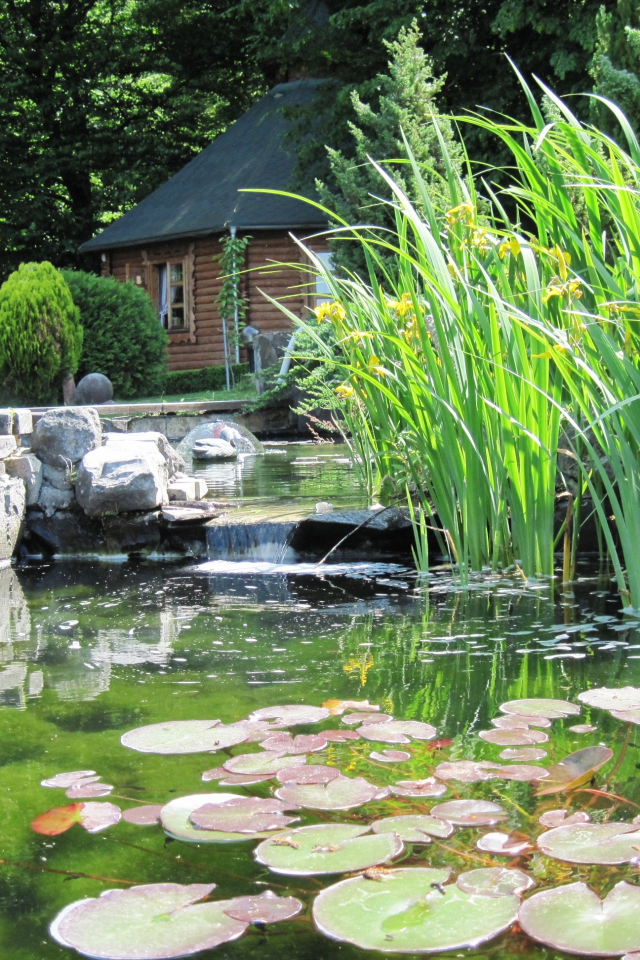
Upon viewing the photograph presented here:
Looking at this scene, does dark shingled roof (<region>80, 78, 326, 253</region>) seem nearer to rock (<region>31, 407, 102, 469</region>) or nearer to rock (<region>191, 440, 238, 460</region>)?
rock (<region>191, 440, 238, 460</region>)

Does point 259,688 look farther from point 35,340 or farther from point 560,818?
point 35,340

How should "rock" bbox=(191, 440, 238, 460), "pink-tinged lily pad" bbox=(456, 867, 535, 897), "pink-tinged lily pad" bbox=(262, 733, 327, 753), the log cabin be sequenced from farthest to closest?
1. the log cabin
2. "rock" bbox=(191, 440, 238, 460)
3. "pink-tinged lily pad" bbox=(262, 733, 327, 753)
4. "pink-tinged lily pad" bbox=(456, 867, 535, 897)

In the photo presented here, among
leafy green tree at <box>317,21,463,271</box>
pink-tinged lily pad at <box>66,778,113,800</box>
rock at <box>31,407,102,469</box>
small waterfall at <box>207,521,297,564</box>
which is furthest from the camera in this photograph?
leafy green tree at <box>317,21,463,271</box>

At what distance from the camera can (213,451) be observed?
792 cm

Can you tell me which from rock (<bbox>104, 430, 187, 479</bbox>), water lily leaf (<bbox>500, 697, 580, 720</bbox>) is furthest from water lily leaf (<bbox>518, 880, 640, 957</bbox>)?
rock (<bbox>104, 430, 187, 479</bbox>)

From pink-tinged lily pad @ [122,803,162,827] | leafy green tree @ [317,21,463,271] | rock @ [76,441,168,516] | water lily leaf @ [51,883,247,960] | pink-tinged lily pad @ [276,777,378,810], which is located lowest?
water lily leaf @ [51,883,247,960]

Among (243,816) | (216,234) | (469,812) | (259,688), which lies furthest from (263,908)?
(216,234)

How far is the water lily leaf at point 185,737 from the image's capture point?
62.2 inches

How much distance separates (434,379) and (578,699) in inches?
47.2

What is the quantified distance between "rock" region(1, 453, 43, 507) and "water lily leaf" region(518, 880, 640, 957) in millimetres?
4001

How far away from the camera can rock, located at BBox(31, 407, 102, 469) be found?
4.82 m

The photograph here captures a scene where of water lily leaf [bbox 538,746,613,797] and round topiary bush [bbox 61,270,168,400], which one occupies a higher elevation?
round topiary bush [bbox 61,270,168,400]

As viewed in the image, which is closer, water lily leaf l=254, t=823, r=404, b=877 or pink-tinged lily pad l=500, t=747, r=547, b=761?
water lily leaf l=254, t=823, r=404, b=877

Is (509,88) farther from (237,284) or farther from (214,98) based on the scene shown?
(214,98)
